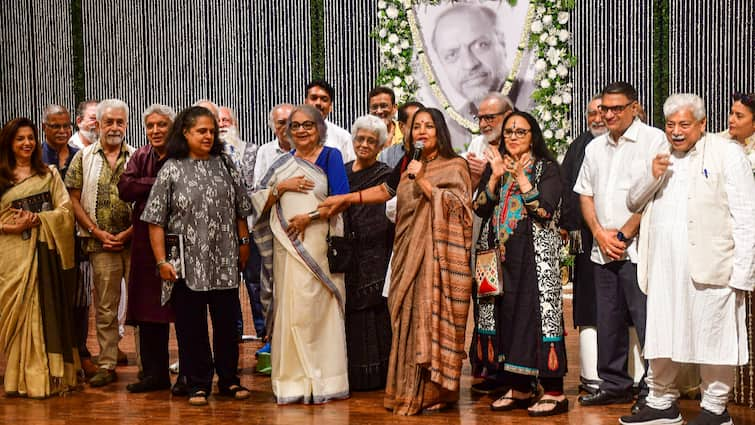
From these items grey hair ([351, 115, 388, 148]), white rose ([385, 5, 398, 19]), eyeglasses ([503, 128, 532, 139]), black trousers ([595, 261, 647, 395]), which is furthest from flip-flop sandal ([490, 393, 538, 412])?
white rose ([385, 5, 398, 19])

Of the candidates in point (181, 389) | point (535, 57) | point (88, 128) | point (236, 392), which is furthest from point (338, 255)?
point (535, 57)

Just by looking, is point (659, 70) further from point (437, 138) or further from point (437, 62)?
point (437, 138)

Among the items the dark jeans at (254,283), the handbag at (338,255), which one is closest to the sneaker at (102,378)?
the dark jeans at (254,283)

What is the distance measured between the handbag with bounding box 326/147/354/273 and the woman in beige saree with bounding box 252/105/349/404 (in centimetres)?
3

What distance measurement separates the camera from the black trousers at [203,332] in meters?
5.34

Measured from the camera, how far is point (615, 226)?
516 cm

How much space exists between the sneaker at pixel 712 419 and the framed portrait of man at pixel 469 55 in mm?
5393

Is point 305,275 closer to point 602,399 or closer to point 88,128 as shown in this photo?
point 602,399

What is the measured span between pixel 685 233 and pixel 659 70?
5.21m

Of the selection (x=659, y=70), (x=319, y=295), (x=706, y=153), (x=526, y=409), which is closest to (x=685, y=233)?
(x=706, y=153)

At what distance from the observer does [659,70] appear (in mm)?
9422

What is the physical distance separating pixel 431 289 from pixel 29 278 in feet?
8.00

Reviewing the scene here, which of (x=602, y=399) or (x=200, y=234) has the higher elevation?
(x=200, y=234)

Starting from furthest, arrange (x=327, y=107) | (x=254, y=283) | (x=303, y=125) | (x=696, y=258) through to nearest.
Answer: (x=254, y=283) → (x=327, y=107) → (x=303, y=125) → (x=696, y=258)
